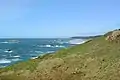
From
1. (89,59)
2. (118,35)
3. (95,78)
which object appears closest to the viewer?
(95,78)

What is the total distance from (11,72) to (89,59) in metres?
6.80

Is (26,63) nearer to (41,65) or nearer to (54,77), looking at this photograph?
(41,65)

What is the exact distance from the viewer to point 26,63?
1010 inches

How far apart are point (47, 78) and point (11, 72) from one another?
3.82m

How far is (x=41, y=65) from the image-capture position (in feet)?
79.6

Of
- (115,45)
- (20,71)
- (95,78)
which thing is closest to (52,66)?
(20,71)

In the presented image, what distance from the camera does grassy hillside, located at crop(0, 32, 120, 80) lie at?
2142cm

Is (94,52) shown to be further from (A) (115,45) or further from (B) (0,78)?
(B) (0,78)

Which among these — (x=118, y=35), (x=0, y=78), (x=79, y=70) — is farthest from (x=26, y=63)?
(x=118, y=35)

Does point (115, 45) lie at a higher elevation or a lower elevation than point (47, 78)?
higher

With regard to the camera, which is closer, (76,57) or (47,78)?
(47,78)

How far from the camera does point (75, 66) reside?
22.9 meters

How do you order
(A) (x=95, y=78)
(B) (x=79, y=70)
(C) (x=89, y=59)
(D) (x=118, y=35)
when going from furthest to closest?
(D) (x=118, y=35)
(C) (x=89, y=59)
(B) (x=79, y=70)
(A) (x=95, y=78)

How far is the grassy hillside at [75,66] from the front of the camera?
21422 mm
